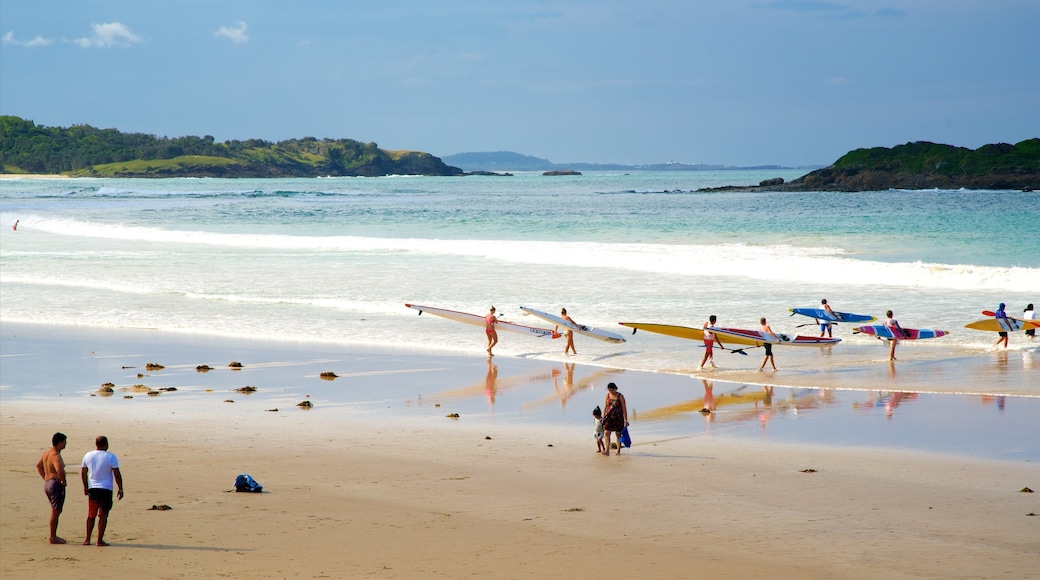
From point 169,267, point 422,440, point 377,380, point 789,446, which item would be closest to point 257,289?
point 169,267

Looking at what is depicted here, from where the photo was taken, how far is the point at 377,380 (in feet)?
55.0

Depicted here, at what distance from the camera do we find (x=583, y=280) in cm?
3189

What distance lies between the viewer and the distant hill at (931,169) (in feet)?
317

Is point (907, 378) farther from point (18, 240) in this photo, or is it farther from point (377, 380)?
point (18, 240)

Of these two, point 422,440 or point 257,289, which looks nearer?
point 422,440

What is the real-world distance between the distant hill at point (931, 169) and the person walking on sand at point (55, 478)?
96.0 metres

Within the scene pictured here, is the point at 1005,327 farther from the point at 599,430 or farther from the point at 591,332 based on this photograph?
the point at 599,430

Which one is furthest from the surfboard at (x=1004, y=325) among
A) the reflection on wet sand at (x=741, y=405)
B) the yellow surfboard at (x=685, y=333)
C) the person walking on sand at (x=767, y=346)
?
the reflection on wet sand at (x=741, y=405)

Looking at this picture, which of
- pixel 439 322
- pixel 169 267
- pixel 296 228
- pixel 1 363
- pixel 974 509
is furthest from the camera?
pixel 296 228

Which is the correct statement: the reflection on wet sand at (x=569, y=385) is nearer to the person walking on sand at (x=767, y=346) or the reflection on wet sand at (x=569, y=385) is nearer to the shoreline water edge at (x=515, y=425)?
the shoreline water edge at (x=515, y=425)

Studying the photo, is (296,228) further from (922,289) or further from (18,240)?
(922,289)

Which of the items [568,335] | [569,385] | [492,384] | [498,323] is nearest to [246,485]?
[492,384]

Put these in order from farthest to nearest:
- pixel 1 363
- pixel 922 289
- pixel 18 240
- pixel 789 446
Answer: pixel 18 240, pixel 922 289, pixel 1 363, pixel 789 446

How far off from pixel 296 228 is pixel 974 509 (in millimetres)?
51437
